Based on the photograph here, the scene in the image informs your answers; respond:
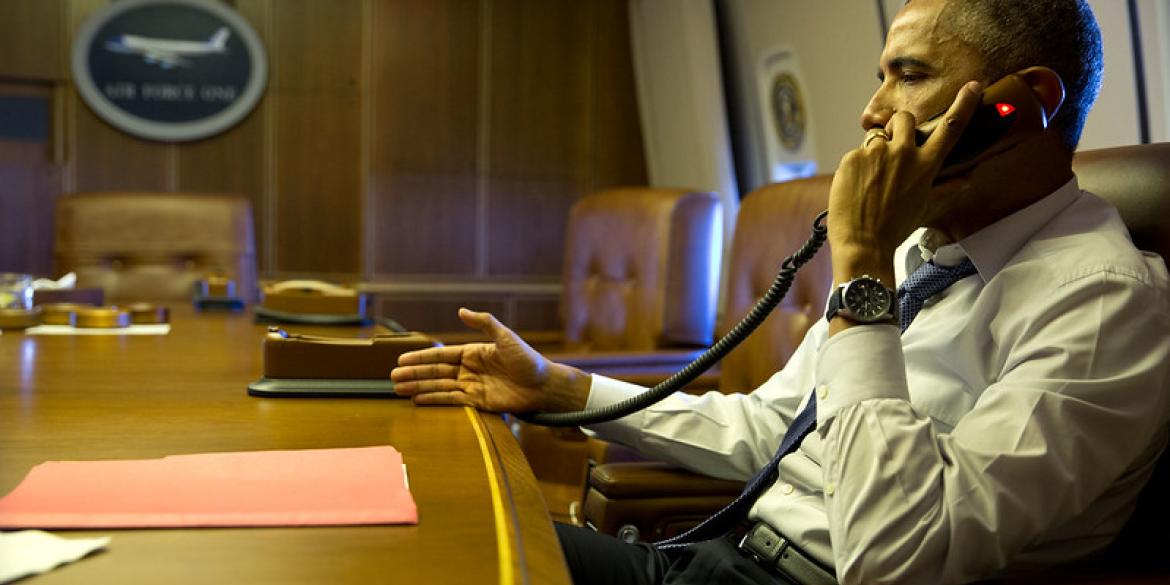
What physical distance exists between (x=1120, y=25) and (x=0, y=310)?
2.70m

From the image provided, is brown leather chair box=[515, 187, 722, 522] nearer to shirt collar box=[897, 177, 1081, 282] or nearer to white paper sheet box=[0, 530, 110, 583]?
shirt collar box=[897, 177, 1081, 282]

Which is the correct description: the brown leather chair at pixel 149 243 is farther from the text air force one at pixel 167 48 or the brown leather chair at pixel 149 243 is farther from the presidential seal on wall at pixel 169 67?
the text air force one at pixel 167 48

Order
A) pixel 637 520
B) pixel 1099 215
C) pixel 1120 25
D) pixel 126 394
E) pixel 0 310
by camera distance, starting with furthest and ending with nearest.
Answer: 1. pixel 1120 25
2. pixel 0 310
3. pixel 637 520
4. pixel 126 394
5. pixel 1099 215

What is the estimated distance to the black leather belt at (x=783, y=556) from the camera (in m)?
1.29

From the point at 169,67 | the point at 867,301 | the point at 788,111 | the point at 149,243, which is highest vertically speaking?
the point at 169,67

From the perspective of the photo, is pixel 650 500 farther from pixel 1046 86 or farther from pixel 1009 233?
pixel 1046 86

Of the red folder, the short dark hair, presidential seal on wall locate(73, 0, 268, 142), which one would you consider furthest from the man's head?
presidential seal on wall locate(73, 0, 268, 142)

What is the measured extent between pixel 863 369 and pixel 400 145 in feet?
15.0

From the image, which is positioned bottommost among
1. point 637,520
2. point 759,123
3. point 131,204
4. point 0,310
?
point 637,520

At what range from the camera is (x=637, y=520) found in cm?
159

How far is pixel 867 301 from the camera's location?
3.88ft

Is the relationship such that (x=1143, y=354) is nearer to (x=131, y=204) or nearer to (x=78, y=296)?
(x=78, y=296)

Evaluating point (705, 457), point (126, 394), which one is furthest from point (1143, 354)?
point (126, 394)

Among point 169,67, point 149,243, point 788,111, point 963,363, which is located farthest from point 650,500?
point 169,67
